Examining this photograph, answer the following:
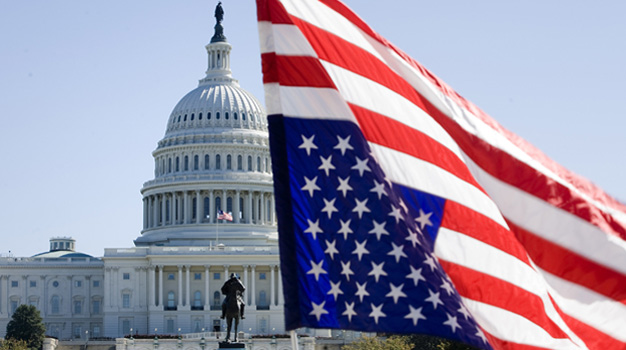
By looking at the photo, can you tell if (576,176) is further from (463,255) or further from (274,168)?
(274,168)

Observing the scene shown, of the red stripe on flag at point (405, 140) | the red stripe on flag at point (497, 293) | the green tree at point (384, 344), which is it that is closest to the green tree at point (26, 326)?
the green tree at point (384, 344)

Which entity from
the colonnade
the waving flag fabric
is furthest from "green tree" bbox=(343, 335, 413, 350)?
the waving flag fabric

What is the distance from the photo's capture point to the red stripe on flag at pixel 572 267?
65.2ft

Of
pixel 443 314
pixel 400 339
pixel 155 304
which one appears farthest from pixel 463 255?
pixel 155 304

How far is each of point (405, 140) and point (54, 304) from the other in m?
153

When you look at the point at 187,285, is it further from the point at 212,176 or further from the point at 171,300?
the point at 212,176

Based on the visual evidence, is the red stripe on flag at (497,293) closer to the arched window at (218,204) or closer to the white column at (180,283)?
the white column at (180,283)

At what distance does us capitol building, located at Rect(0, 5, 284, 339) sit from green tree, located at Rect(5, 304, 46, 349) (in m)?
12.3

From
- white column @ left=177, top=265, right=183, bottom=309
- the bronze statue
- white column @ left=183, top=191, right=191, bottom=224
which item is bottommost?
the bronze statue

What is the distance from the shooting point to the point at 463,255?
18.8 m

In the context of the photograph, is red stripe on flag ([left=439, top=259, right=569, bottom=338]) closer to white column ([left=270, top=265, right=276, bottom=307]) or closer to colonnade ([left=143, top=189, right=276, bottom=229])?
white column ([left=270, top=265, right=276, bottom=307])

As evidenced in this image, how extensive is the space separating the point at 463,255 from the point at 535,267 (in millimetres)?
1696

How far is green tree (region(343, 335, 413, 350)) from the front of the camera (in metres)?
114

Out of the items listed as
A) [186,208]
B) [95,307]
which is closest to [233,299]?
[95,307]
